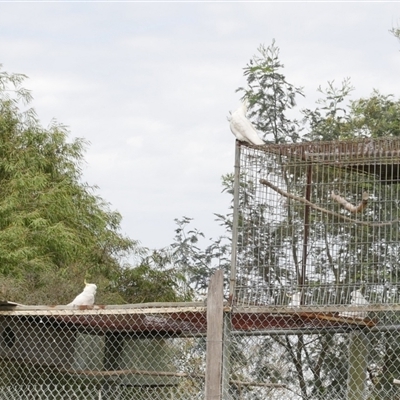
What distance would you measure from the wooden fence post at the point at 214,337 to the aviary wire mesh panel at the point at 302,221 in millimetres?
167

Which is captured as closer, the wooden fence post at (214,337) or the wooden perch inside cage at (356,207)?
the wooden fence post at (214,337)

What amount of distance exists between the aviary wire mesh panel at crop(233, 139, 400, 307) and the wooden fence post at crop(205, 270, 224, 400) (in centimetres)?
17

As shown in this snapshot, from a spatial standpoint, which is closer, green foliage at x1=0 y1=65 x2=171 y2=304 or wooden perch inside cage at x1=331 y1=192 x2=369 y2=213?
wooden perch inside cage at x1=331 y1=192 x2=369 y2=213

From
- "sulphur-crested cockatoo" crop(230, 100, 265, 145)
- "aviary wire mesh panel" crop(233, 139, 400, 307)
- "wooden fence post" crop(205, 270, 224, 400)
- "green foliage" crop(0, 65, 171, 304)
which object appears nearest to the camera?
"wooden fence post" crop(205, 270, 224, 400)

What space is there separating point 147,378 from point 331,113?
4.37 metres

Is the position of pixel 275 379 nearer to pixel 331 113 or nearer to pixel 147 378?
pixel 147 378

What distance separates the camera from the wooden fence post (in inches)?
203

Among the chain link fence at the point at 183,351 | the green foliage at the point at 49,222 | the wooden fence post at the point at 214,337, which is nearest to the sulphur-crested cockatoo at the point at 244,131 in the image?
the wooden fence post at the point at 214,337

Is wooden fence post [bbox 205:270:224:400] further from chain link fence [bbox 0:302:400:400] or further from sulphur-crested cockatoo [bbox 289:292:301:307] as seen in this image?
sulphur-crested cockatoo [bbox 289:292:301:307]

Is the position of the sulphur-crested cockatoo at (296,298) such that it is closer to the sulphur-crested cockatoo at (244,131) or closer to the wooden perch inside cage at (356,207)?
the wooden perch inside cage at (356,207)

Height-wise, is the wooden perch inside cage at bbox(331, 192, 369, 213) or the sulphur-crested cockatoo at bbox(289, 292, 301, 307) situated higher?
the wooden perch inside cage at bbox(331, 192, 369, 213)

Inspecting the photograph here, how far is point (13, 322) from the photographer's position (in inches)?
258

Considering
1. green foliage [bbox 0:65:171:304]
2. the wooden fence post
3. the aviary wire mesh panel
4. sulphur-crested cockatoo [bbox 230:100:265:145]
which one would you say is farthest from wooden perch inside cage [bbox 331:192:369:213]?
green foliage [bbox 0:65:171:304]

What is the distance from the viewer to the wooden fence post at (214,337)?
5152mm
